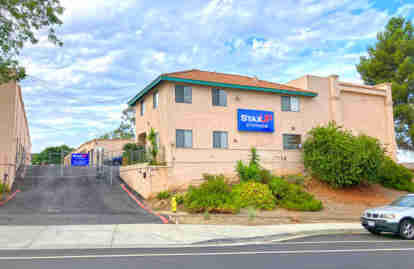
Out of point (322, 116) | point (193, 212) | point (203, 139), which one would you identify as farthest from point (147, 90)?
point (322, 116)

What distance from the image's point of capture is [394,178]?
92.9ft

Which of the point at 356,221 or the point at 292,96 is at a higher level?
the point at 292,96

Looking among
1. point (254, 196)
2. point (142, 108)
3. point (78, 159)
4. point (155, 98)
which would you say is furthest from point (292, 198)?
point (78, 159)

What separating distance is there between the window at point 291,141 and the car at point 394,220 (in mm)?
13755

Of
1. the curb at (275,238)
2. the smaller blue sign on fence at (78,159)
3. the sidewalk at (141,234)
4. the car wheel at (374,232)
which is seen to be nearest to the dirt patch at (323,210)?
the sidewalk at (141,234)

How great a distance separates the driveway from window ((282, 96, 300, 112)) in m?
13.2

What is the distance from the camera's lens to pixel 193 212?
1845cm

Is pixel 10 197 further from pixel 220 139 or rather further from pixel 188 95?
pixel 220 139

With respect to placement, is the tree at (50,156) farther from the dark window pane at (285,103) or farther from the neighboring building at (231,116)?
the dark window pane at (285,103)

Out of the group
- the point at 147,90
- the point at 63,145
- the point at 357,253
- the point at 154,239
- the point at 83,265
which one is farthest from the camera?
the point at 63,145

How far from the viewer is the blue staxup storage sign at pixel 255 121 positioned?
25.3 meters

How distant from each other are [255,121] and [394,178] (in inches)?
471

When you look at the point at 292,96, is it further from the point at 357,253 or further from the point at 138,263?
the point at 138,263

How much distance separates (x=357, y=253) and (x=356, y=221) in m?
9.29
